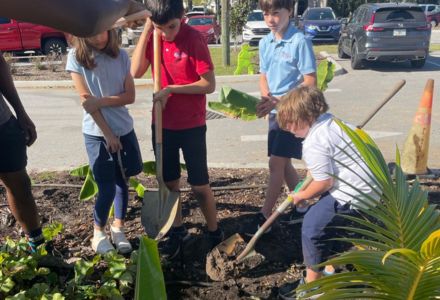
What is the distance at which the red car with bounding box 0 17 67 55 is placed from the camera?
18016 mm

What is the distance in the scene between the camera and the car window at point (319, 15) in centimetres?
2256

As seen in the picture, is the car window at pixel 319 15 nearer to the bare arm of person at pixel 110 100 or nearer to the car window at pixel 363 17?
the car window at pixel 363 17

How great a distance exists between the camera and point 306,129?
2770mm

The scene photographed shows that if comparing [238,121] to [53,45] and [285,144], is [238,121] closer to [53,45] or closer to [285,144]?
[285,144]

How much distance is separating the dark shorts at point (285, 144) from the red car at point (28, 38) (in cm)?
1541

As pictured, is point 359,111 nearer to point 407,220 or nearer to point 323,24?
point 407,220

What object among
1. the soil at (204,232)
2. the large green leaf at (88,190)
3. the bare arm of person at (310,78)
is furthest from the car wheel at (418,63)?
the large green leaf at (88,190)

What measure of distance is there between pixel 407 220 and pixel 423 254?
237mm

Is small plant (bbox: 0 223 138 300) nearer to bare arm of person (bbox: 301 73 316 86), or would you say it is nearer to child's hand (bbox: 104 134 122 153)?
child's hand (bbox: 104 134 122 153)

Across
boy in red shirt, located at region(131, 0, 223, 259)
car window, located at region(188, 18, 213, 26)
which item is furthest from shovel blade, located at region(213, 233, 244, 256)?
car window, located at region(188, 18, 213, 26)

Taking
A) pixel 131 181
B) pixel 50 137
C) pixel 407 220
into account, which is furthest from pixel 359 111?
pixel 407 220

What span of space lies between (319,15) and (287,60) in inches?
800

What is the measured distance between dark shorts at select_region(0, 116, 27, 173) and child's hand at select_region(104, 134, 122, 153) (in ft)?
1.56

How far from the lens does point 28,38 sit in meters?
18.3
